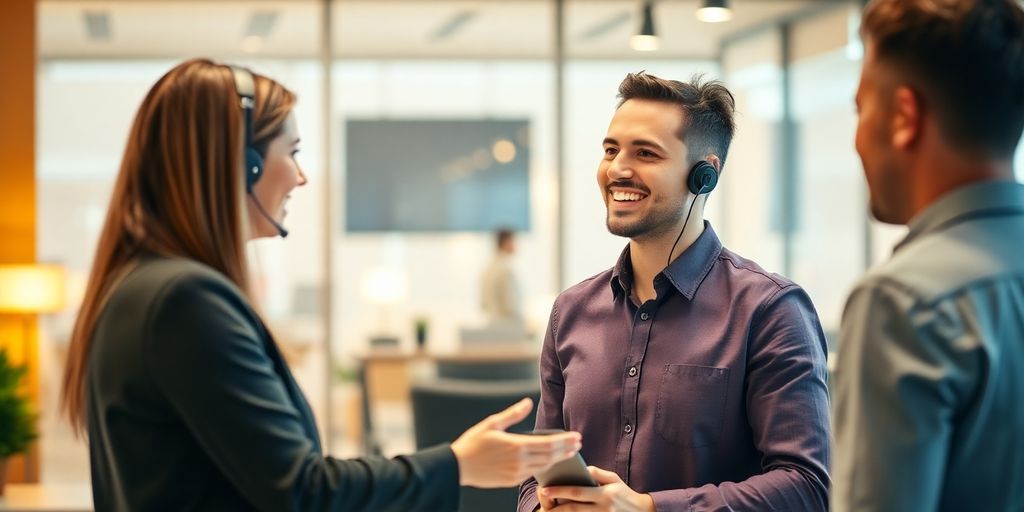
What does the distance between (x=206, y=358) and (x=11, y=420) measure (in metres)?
4.17

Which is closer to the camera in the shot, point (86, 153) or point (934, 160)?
point (934, 160)

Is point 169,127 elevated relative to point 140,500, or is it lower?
elevated

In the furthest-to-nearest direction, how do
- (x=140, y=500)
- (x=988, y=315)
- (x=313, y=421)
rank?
(x=313, y=421), (x=140, y=500), (x=988, y=315)

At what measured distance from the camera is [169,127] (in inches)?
57.7

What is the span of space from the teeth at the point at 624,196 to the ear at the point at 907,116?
91 cm

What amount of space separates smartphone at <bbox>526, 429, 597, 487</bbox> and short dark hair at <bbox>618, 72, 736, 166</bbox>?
661 mm

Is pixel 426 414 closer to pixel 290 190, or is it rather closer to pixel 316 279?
pixel 290 190

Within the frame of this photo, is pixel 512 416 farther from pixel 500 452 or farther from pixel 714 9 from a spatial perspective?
pixel 714 9

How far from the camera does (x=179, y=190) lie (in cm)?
146

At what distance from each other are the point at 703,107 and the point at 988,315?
110 centimetres

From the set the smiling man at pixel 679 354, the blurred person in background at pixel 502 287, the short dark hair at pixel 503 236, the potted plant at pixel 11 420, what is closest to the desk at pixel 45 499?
the potted plant at pixel 11 420

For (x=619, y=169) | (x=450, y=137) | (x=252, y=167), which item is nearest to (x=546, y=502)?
(x=619, y=169)

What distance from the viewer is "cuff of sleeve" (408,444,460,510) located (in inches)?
57.9

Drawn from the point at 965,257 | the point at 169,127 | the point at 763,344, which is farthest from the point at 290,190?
the point at 965,257
